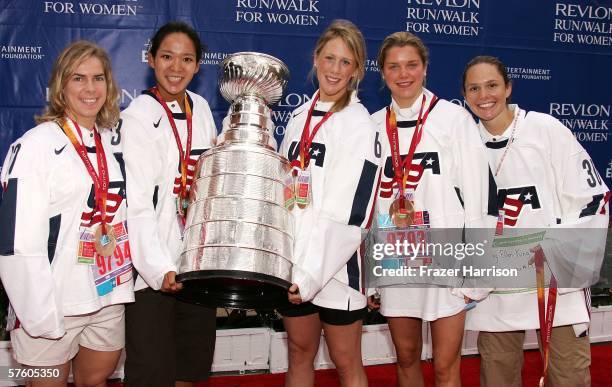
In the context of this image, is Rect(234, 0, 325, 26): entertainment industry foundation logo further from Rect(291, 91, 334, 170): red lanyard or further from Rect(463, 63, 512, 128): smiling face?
Rect(291, 91, 334, 170): red lanyard

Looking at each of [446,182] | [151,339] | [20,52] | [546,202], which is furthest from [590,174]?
[20,52]

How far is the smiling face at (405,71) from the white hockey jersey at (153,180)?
0.88 metres

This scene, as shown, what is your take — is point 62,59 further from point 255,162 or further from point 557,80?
point 557,80

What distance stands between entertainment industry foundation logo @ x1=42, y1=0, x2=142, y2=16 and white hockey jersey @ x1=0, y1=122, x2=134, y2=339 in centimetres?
231

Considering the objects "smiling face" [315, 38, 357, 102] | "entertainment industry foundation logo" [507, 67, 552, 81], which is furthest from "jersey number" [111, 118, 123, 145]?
"entertainment industry foundation logo" [507, 67, 552, 81]

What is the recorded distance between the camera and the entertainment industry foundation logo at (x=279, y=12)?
469 cm

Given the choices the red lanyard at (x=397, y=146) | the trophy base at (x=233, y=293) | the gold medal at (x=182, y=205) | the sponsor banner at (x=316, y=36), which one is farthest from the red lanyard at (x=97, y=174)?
the sponsor banner at (x=316, y=36)

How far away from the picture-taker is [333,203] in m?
2.55

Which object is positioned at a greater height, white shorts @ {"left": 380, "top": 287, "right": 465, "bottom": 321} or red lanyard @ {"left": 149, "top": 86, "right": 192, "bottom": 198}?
red lanyard @ {"left": 149, "top": 86, "right": 192, "bottom": 198}

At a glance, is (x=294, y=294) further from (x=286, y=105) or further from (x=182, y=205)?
(x=286, y=105)

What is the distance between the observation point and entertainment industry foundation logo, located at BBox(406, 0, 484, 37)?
4980 millimetres

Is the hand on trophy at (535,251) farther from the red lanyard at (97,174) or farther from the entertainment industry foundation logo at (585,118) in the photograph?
the entertainment industry foundation logo at (585,118)

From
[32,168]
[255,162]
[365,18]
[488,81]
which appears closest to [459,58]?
[365,18]

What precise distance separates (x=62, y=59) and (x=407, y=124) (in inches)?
57.4
